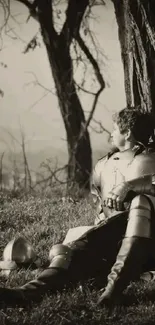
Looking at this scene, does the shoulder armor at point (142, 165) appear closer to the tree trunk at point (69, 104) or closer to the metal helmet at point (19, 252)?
the metal helmet at point (19, 252)

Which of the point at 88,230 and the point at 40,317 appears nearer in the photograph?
the point at 40,317

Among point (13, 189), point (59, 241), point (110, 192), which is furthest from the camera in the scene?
point (13, 189)

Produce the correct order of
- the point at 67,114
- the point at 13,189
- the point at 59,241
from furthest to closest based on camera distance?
the point at 67,114
the point at 13,189
the point at 59,241

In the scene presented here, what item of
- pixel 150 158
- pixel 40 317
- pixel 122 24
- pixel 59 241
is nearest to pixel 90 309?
pixel 40 317

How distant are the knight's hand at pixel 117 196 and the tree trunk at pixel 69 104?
5.69 meters

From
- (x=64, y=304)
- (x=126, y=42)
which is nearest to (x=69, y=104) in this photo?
(x=126, y=42)

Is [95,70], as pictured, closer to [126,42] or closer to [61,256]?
[126,42]

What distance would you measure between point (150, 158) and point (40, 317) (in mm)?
1515

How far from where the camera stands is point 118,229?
4.79 m

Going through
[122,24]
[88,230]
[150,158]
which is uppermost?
[122,24]

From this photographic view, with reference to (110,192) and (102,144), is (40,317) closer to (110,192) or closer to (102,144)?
(110,192)

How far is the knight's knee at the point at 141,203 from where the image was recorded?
14.7 ft

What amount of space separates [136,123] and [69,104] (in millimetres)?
5717

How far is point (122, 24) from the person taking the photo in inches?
253
